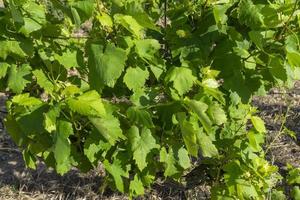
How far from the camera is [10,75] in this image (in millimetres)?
1947

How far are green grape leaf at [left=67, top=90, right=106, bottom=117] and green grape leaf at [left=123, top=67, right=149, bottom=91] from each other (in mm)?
235

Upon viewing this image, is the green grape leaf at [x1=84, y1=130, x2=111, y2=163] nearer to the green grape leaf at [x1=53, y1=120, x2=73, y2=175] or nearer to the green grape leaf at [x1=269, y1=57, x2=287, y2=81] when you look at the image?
the green grape leaf at [x1=53, y1=120, x2=73, y2=175]

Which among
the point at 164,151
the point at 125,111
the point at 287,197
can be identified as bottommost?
the point at 287,197

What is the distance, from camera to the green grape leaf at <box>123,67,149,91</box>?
2.01 m

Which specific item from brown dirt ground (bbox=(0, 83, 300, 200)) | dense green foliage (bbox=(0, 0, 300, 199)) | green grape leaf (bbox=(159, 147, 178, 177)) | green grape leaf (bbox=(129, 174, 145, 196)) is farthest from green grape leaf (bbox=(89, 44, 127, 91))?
brown dirt ground (bbox=(0, 83, 300, 200))

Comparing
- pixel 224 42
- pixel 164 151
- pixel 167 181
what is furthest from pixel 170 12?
pixel 167 181

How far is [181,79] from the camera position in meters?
2.11

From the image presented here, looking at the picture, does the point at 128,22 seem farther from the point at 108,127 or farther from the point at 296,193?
the point at 296,193

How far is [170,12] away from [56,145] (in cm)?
87

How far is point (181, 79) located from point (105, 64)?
0.43 meters

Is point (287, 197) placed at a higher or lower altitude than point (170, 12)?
lower

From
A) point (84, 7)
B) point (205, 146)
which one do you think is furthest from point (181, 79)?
point (84, 7)

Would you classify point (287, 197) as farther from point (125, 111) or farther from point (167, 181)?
point (125, 111)

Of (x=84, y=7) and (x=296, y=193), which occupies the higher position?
(x=84, y=7)
